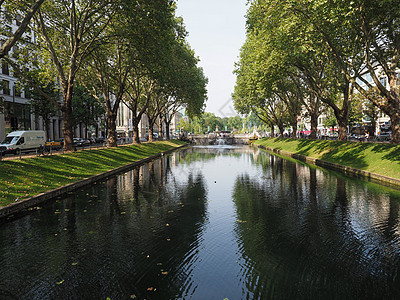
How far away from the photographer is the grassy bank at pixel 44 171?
11.7 metres

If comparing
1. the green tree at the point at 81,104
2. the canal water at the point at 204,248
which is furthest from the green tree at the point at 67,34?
the green tree at the point at 81,104

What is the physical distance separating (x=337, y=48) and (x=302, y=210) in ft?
61.4

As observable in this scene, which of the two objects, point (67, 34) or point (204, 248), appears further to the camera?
point (67, 34)

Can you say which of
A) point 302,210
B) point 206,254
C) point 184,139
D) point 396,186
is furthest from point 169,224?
point 184,139

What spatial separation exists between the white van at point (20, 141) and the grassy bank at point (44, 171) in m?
11.6

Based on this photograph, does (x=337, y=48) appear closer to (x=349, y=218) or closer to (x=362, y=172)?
(x=362, y=172)

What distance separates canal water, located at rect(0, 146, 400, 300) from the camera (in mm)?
4949

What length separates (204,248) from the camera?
22.1ft

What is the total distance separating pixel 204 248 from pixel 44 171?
11936 mm

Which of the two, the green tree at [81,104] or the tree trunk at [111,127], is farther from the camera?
the green tree at [81,104]

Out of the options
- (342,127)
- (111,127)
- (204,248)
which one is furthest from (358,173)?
(111,127)

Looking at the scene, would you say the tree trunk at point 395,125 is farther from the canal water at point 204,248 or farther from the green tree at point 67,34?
the green tree at point 67,34

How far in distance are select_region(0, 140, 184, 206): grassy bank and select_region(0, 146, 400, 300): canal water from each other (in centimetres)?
169

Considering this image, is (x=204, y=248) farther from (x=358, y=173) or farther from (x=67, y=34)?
(x=67, y=34)
